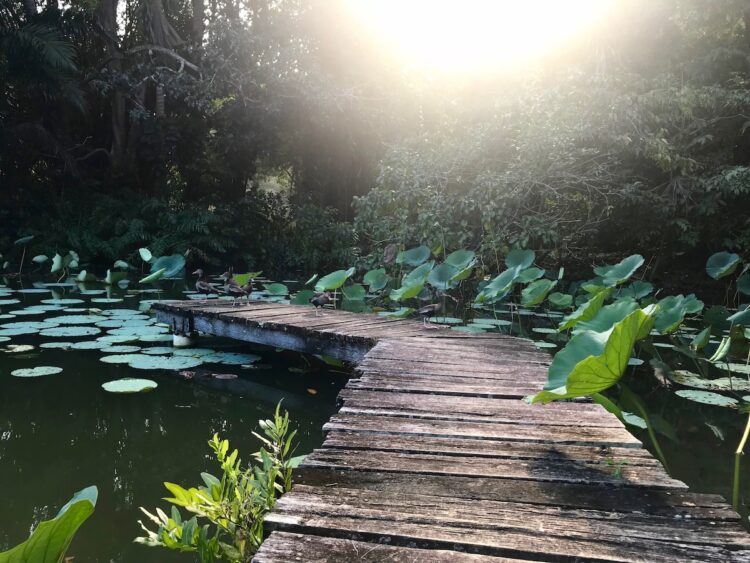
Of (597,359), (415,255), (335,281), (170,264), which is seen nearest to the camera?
(597,359)

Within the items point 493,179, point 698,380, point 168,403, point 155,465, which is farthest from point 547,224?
point 155,465

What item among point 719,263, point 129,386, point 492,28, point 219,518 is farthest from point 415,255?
point 219,518

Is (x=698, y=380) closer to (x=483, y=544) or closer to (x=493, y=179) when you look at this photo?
(x=483, y=544)

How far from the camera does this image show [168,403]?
265 centimetres

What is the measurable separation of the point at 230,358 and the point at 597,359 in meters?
2.95

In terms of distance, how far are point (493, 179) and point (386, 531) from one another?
205 inches

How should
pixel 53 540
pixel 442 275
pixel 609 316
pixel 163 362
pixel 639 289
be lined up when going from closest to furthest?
pixel 53 540 < pixel 609 316 < pixel 163 362 < pixel 442 275 < pixel 639 289

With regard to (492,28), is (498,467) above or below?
below

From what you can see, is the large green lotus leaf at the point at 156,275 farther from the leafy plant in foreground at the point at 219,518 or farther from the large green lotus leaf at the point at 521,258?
the leafy plant in foreground at the point at 219,518

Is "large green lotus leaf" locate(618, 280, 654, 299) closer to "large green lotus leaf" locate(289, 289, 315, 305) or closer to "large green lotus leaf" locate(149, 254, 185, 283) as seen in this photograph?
"large green lotus leaf" locate(289, 289, 315, 305)

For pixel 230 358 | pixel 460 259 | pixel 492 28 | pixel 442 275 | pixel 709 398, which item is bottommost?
pixel 230 358

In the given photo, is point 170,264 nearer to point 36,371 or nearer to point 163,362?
point 163,362

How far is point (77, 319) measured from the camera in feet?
13.9

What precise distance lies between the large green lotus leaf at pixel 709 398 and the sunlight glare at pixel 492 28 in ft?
19.7
